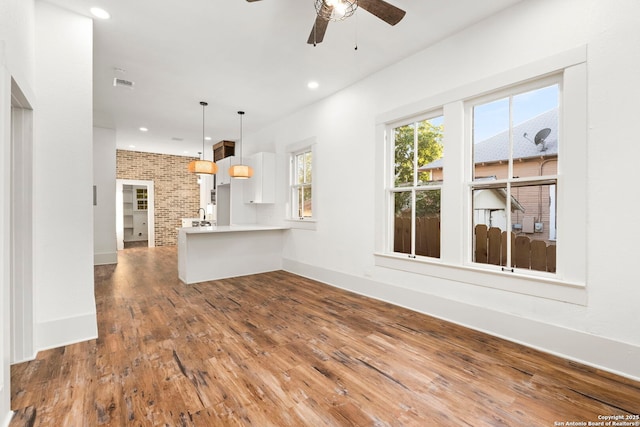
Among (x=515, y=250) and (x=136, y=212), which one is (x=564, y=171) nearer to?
(x=515, y=250)

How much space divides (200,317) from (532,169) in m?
3.59

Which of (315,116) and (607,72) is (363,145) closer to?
(315,116)

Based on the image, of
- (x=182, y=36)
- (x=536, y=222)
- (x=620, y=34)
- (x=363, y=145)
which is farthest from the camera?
(x=363, y=145)

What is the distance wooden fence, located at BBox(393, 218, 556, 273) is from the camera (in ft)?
8.33

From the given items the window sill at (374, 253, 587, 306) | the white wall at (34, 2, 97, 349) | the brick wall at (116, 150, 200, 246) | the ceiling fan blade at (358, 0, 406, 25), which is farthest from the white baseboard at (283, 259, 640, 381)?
the brick wall at (116, 150, 200, 246)

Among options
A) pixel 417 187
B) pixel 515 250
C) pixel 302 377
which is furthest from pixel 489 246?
pixel 302 377

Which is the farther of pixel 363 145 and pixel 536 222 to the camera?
pixel 363 145

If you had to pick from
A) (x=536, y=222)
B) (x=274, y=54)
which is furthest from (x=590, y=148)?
(x=274, y=54)

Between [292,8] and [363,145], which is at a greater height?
[292,8]

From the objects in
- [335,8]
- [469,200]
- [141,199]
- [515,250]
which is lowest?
[515,250]

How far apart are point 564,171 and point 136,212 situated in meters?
11.0

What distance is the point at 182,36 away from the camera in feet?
9.92

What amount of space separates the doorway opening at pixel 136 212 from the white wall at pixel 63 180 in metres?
7.32

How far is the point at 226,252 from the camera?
5035 millimetres
